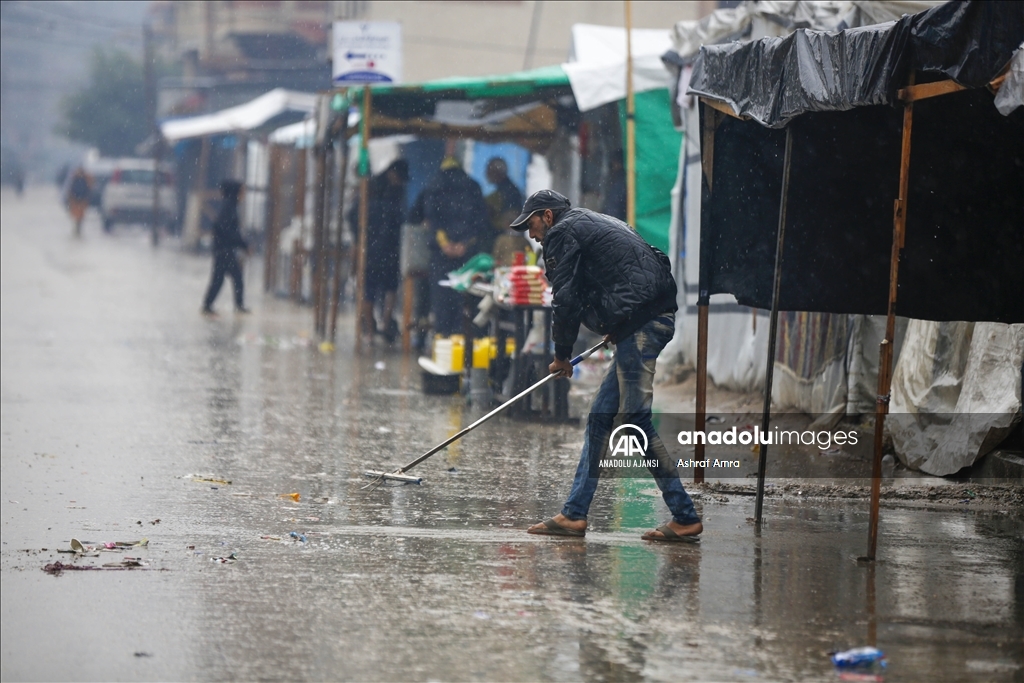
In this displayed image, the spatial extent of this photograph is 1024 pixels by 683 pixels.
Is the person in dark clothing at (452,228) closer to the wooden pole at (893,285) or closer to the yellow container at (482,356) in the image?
the yellow container at (482,356)

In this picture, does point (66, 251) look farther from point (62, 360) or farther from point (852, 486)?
point (852, 486)

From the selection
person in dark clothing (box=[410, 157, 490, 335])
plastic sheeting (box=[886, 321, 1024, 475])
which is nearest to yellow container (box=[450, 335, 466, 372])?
person in dark clothing (box=[410, 157, 490, 335])

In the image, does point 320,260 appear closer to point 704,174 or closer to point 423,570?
point 704,174

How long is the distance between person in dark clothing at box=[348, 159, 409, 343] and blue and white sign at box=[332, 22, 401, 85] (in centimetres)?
224

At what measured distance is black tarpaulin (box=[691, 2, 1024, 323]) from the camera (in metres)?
7.12

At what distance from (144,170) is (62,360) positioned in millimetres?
38088

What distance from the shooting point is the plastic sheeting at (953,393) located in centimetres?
859

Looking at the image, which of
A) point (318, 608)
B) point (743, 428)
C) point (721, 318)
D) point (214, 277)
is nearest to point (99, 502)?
point (318, 608)

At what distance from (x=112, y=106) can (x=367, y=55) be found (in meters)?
72.3

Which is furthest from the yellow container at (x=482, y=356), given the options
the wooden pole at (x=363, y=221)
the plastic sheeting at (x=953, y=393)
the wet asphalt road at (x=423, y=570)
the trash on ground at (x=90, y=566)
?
the trash on ground at (x=90, y=566)

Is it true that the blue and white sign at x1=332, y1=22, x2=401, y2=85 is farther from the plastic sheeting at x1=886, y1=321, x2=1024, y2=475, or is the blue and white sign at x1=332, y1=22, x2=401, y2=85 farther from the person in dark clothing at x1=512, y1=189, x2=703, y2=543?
the person in dark clothing at x1=512, y1=189, x2=703, y2=543

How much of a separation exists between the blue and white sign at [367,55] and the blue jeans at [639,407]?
33.4 ft

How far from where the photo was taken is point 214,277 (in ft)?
72.1

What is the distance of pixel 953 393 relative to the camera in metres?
9.10
